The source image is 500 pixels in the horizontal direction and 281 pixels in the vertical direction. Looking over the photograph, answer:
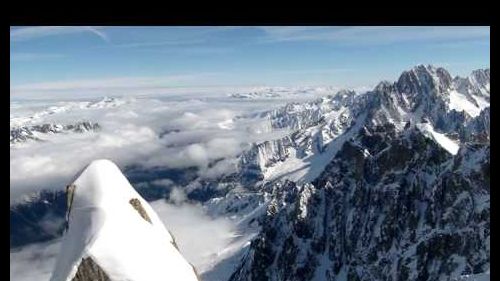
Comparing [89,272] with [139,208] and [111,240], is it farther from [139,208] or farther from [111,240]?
[139,208]

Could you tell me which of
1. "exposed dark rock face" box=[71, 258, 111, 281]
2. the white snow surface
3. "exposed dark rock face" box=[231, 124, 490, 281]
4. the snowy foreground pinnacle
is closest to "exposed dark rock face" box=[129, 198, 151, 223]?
the snowy foreground pinnacle

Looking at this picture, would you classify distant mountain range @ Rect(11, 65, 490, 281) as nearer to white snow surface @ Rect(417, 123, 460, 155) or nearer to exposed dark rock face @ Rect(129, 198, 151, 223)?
white snow surface @ Rect(417, 123, 460, 155)

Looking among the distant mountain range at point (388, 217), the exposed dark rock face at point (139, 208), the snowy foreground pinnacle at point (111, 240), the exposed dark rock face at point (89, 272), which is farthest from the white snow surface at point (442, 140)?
the exposed dark rock face at point (89, 272)

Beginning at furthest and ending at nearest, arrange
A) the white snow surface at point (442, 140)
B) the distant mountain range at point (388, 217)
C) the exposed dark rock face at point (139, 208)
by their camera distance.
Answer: the white snow surface at point (442, 140) < the distant mountain range at point (388, 217) < the exposed dark rock face at point (139, 208)

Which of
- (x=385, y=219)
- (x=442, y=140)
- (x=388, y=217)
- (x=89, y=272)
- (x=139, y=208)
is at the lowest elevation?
(x=385, y=219)

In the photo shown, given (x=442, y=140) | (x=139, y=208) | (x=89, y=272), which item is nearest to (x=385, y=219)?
(x=442, y=140)

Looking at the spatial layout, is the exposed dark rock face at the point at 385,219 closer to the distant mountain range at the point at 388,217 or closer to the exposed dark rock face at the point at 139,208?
the distant mountain range at the point at 388,217

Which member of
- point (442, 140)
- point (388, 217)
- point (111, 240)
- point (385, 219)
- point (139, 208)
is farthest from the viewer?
point (385, 219)
